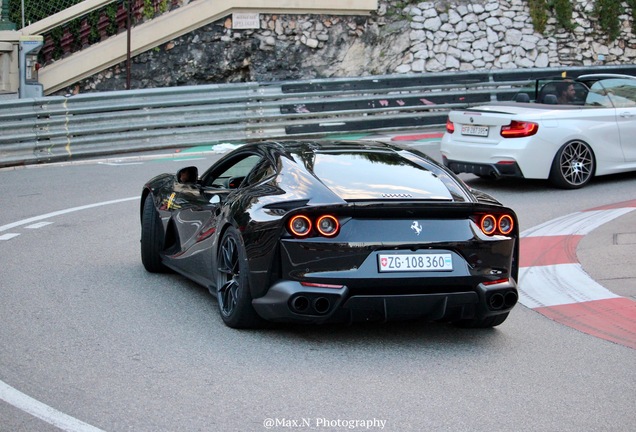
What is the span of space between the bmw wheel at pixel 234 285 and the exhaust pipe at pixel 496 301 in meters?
1.42

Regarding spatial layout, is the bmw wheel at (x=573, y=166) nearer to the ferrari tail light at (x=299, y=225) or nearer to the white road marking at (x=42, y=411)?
the ferrari tail light at (x=299, y=225)

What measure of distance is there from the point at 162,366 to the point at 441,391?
1.56 meters

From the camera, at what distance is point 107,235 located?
35.2 feet

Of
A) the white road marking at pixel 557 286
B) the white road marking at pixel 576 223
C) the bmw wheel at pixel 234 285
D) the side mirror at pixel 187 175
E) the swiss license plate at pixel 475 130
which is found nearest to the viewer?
the bmw wheel at pixel 234 285

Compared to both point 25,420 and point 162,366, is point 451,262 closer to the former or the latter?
point 162,366

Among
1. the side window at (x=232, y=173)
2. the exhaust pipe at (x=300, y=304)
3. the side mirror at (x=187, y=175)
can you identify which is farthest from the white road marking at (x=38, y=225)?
the exhaust pipe at (x=300, y=304)

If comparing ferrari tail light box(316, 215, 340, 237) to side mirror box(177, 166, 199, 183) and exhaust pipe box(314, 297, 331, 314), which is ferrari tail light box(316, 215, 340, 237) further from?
→ side mirror box(177, 166, 199, 183)

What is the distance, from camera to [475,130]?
43.7 ft

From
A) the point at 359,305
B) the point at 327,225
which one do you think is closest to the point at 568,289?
Answer: the point at 359,305

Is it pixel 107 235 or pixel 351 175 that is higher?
pixel 351 175

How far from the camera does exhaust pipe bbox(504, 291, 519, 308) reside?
661 cm

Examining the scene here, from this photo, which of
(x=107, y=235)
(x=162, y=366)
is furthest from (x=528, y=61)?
(x=162, y=366)

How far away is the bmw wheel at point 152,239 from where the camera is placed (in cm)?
870

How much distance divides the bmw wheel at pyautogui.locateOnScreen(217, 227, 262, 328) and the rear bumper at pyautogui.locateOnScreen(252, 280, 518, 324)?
0.17m
